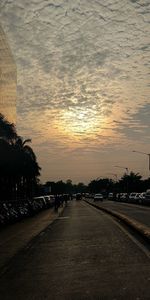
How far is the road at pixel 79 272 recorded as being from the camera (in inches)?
358

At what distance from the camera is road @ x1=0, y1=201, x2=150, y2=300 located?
9.09 meters

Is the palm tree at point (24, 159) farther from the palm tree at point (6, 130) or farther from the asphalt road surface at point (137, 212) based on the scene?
the asphalt road surface at point (137, 212)

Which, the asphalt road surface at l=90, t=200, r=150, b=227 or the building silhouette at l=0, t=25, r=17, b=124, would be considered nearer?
the asphalt road surface at l=90, t=200, r=150, b=227

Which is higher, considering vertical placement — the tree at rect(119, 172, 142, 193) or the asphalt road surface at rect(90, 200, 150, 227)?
the tree at rect(119, 172, 142, 193)

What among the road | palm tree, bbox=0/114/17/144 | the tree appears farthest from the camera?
the tree

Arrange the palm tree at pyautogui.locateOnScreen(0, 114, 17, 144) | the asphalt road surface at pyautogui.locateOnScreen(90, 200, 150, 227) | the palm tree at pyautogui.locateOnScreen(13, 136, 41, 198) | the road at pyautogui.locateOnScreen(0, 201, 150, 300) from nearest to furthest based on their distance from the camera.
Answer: the road at pyautogui.locateOnScreen(0, 201, 150, 300), the asphalt road surface at pyautogui.locateOnScreen(90, 200, 150, 227), the palm tree at pyautogui.locateOnScreen(0, 114, 17, 144), the palm tree at pyautogui.locateOnScreen(13, 136, 41, 198)

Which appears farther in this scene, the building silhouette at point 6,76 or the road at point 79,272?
the building silhouette at point 6,76

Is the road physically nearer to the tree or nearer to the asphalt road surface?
the asphalt road surface

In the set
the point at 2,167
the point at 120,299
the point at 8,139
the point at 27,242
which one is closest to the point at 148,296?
the point at 120,299

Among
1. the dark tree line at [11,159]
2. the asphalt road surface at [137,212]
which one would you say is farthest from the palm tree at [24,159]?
the asphalt road surface at [137,212]

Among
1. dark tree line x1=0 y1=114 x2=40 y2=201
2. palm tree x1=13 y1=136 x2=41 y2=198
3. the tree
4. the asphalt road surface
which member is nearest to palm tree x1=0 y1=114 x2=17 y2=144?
dark tree line x1=0 y1=114 x2=40 y2=201

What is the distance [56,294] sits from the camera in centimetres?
902

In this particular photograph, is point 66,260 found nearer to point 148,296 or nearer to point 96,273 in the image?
point 96,273

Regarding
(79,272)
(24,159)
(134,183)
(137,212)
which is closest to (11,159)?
(24,159)
